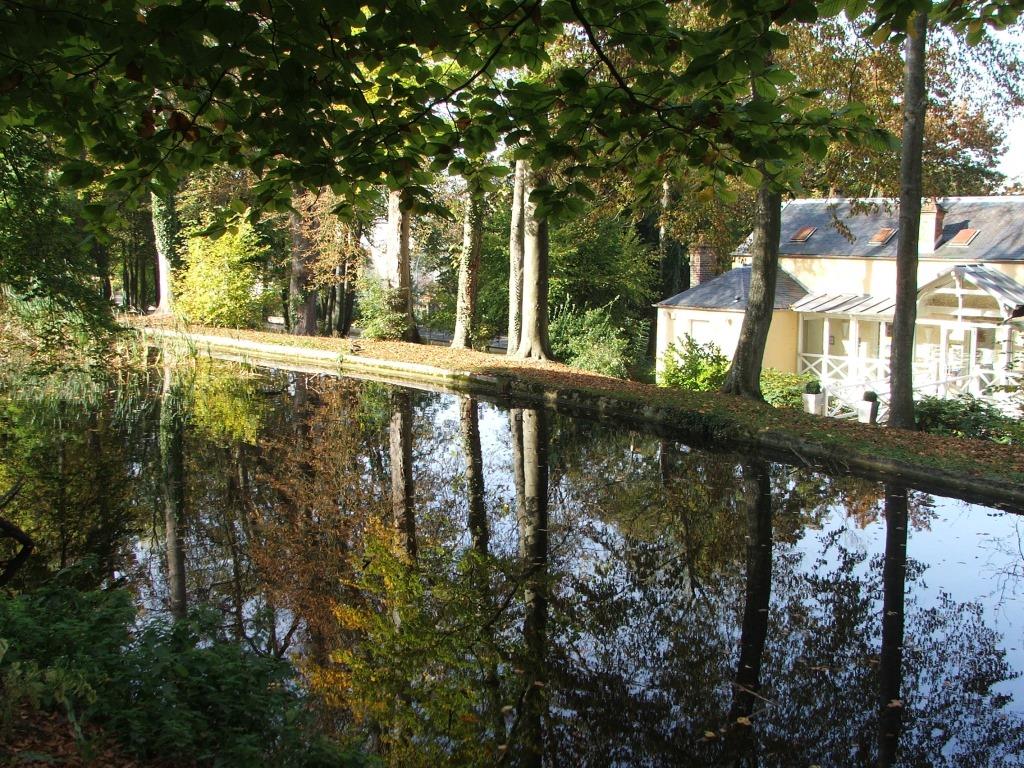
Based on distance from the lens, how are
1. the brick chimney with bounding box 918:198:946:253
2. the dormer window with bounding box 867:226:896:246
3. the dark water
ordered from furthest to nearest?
1. the dormer window with bounding box 867:226:896:246
2. the brick chimney with bounding box 918:198:946:253
3. the dark water

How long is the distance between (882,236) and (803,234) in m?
2.59

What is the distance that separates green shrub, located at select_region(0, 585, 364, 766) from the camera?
12.7 ft

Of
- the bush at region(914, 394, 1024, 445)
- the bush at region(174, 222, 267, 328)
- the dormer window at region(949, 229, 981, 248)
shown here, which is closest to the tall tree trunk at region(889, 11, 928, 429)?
the bush at region(914, 394, 1024, 445)

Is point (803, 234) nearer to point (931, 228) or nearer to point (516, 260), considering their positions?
point (931, 228)

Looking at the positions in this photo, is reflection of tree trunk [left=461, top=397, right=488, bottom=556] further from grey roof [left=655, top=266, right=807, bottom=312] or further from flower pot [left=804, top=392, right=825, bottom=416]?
grey roof [left=655, top=266, right=807, bottom=312]

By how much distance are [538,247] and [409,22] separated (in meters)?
19.1

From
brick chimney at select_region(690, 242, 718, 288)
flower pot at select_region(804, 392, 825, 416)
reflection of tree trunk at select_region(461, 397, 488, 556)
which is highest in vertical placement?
brick chimney at select_region(690, 242, 718, 288)

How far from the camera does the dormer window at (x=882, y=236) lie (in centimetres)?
2523

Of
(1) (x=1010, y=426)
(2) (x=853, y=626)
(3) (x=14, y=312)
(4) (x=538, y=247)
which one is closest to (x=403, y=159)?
(2) (x=853, y=626)

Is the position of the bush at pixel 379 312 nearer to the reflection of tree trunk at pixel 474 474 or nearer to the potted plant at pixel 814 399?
the reflection of tree trunk at pixel 474 474

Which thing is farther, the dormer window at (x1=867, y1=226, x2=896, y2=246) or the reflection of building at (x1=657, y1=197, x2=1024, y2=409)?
the dormer window at (x1=867, y1=226, x2=896, y2=246)

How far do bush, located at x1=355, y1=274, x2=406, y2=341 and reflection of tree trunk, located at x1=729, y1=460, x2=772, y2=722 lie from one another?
1712cm

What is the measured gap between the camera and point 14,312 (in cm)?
1387

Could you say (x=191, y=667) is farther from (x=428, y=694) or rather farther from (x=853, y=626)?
(x=853, y=626)
